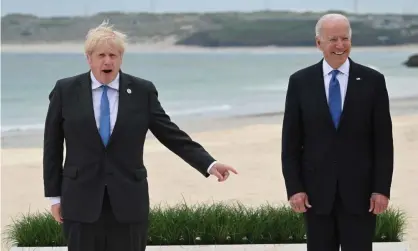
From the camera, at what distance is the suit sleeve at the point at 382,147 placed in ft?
14.7

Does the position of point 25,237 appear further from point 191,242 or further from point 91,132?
point 91,132

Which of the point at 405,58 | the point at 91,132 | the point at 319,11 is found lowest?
the point at 91,132

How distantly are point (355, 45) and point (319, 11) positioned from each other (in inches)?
212

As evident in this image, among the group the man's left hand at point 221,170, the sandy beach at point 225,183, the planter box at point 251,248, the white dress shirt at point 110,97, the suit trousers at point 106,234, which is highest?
the sandy beach at point 225,183

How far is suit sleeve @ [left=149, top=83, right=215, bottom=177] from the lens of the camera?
14.3 ft

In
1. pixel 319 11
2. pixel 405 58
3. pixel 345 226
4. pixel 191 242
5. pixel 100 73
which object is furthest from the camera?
pixel 319 11

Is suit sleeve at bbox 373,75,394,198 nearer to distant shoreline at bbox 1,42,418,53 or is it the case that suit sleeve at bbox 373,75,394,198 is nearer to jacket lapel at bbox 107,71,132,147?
jacket lapel at bbox 107,71,132,147

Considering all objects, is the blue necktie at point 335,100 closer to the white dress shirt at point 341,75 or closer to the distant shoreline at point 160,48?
the white dress shirt at point 341,75

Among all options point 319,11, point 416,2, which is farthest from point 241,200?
point 416,2

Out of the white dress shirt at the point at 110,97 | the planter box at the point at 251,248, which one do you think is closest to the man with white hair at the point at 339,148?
the white dress shirt at the point at 110,97

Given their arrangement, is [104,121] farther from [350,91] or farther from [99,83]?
[350,91]

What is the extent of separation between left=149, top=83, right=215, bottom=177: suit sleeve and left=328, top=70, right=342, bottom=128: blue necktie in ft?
1.78

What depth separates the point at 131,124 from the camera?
4242 mm

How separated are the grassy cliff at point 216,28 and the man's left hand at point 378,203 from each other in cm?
5914
